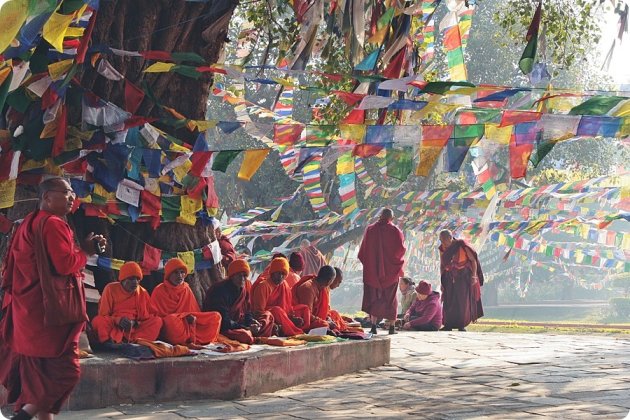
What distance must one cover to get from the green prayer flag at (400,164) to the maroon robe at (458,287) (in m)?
7.53

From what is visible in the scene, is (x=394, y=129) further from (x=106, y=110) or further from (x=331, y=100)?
(x=331, y=100)

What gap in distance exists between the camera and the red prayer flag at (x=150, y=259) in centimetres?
1118

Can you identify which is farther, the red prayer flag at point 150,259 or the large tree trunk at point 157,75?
the red prayer flag at point 150,259

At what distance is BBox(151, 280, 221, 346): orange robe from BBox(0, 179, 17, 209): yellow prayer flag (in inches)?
62.5

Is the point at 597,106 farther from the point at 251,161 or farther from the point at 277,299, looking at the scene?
the point at 277,299

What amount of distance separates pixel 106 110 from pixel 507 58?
3252cm

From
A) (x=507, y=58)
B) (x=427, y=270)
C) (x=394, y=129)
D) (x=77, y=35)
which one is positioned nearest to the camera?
(x=77, y=35)

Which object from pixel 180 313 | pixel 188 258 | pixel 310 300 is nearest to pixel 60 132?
pixel 180 313

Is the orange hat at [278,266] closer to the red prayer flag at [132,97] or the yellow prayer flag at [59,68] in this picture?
the red prayer flag at [132,97]

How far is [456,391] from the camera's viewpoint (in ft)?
32.4

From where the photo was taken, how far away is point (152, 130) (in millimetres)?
10781

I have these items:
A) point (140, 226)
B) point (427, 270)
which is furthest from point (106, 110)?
point (427, 270)

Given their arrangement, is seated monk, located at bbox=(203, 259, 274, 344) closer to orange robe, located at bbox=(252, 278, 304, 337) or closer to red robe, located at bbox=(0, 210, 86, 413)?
orange robe, located at bbox=(252, 278, 304, 337)

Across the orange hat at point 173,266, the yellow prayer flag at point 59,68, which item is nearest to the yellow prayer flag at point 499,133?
the orange hat at point 173,266
